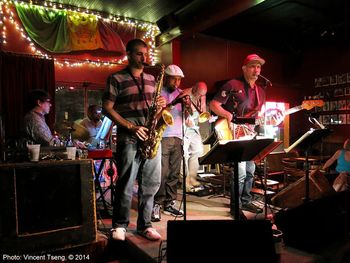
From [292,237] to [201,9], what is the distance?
4475 mm

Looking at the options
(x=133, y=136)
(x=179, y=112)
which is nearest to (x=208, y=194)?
(x=179, y=112)

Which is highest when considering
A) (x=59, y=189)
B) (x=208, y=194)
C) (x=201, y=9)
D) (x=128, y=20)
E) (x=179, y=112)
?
(x=128, y=20)

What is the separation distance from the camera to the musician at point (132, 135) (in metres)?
3.23

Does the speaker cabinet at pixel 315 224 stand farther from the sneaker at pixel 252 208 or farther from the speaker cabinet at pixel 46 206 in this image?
the speaker cabinet at pixel 46 206

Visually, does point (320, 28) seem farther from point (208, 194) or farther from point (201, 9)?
point (208, 194)

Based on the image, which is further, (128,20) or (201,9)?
(128,20)

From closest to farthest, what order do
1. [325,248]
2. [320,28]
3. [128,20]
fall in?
[325,248], [128,20], [320,28]

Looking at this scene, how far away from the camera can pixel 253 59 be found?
438cm

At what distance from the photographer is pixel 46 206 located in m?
3.11

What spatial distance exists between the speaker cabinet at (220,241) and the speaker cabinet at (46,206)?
1306 millimetres

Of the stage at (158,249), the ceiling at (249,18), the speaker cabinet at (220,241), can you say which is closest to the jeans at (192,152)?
the stage at (158,249)

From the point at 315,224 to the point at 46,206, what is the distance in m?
2.74

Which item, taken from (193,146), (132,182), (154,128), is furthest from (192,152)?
(132,182)

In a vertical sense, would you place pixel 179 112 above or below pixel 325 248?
above
